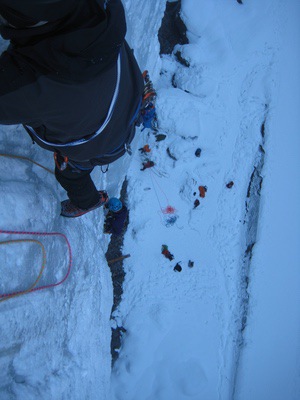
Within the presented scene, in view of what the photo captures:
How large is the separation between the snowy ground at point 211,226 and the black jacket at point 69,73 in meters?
1.40

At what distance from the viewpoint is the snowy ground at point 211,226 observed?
3.38 metres

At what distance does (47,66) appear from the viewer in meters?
1.03

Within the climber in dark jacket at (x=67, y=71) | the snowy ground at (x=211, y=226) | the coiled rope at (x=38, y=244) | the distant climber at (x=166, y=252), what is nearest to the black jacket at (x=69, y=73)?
the climber in dark jacket at (x=67, y=71)

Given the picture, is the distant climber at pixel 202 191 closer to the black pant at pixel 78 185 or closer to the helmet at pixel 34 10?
the black pant at pixel 78 185

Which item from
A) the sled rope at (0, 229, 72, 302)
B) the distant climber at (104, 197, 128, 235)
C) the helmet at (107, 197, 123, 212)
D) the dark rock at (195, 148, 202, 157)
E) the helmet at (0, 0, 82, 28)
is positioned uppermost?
the helmet at (0, 0, 82, 28)

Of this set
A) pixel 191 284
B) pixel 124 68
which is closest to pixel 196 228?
pixel 191 284

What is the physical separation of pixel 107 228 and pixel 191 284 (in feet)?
3.86

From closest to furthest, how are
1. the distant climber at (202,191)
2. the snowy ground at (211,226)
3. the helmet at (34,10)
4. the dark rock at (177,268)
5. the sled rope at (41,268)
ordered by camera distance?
the helmet at (34,10) → the sled rope at (41,268) → the snowy ground at (211,226) → the dark rock at (177,268) → the distant climber at (202,191)

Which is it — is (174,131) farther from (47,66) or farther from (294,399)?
(294,399)

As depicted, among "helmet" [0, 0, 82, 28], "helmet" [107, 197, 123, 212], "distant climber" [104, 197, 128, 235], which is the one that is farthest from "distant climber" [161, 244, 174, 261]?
"helmet" [0, 0, 82, 28]

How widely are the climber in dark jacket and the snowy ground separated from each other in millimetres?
→ 1351

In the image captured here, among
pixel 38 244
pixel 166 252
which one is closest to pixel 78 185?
pixel 38 244

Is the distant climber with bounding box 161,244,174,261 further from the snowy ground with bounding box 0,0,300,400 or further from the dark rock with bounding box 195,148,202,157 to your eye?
the dark rock with bounding box 195,148,202,157

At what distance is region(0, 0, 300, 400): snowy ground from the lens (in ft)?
11.1
